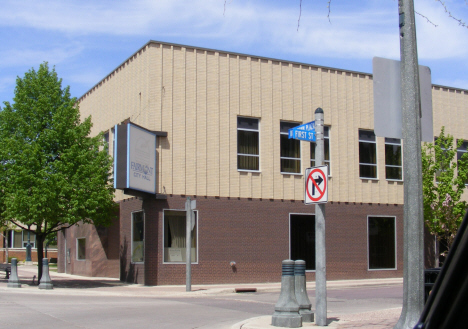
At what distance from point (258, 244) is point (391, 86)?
18767 millimetres

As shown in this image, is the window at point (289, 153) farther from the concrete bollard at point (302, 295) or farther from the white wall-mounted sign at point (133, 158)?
the concrete bollard at point (302, 295)

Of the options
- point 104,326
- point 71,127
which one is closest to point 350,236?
point 71,127

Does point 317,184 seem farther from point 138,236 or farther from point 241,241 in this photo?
point 138,236

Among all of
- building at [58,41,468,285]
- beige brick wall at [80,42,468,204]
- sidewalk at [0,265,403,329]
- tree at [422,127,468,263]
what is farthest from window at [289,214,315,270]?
tree at [422,127,468,263]

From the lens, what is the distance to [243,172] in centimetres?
2592

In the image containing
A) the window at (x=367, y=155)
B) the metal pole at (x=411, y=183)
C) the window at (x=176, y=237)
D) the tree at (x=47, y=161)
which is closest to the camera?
the metal pole at (x=411, y=183)

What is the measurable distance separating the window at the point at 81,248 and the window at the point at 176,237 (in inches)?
392

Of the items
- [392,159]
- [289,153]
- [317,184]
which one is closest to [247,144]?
[289,153]

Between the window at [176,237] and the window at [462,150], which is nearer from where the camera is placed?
the window at [176,237]

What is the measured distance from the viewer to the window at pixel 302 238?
26750 mm

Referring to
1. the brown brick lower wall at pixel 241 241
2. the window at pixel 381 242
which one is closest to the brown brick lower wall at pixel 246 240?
the brown brick lower wall at pixel 241 241

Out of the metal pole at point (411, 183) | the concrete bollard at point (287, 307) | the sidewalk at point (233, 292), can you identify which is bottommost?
the sidewalk at point (233, 292)

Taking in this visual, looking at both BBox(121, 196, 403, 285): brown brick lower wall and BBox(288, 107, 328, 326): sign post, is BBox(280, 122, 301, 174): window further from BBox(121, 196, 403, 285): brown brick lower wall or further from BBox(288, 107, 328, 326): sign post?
BBox(288, 107, 328, 326): sign post

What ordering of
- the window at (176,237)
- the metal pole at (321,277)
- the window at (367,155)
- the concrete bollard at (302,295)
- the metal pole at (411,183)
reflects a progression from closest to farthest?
1. the metal pole at (411,183)
2. the metal pole at (321,277)
3. the concrete bollard at (302,295)
4. the window at (176,237)
5. the window at (367,155)
